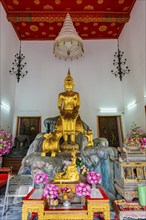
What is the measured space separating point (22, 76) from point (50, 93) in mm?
1526

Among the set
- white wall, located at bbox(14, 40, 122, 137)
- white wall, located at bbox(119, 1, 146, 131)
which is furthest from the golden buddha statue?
white wall, located at bbox(119, 1, 146, 131)

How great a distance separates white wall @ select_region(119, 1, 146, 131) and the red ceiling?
1.84ft

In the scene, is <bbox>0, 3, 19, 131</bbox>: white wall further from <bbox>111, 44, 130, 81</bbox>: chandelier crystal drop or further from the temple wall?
<bbox>111, 44, 130, 81</bbox>: chandelier crystal drop

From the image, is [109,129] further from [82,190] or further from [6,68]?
[82,190]

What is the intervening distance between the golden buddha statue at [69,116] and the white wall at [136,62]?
2.16 metres

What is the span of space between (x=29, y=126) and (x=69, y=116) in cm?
255

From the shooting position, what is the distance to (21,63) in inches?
284

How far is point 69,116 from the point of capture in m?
4.77

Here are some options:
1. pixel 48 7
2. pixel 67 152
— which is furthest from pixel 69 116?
pixel 48 7

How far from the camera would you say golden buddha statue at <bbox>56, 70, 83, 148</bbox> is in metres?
4.66

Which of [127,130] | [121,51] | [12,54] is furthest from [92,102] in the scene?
[12,54]

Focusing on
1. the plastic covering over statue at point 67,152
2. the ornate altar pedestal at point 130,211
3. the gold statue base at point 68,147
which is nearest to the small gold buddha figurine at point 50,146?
the plastic covering over statue at point 67,152

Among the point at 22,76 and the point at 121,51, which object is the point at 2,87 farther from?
the point at 121,51

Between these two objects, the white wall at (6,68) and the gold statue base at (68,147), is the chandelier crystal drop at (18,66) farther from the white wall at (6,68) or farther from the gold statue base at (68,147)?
the gold statue base at (68,147)
